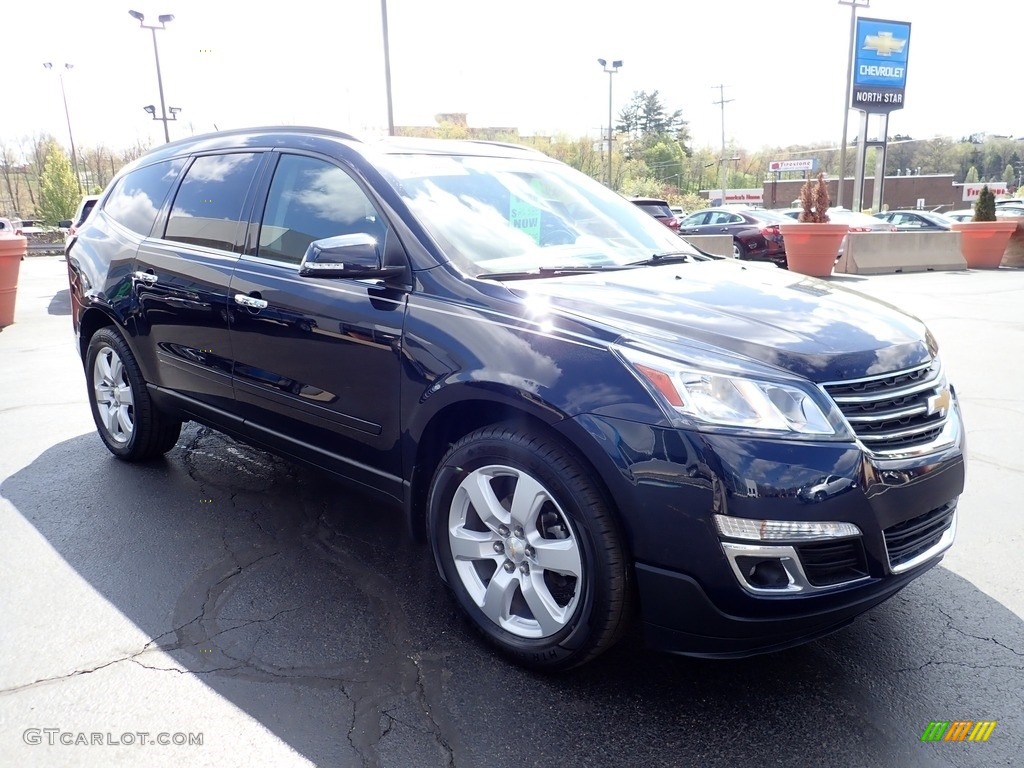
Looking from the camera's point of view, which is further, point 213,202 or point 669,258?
point 213,202

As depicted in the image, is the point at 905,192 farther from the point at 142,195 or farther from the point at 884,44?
the point at 142,195

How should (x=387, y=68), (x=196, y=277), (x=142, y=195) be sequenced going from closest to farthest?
(x=196, y=277)
(x=142, y=195)
(x=387, y=68)

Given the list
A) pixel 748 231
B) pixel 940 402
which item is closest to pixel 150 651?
pixel 940 402

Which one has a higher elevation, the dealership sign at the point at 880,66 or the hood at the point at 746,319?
the dealership sign at the point at 880,66

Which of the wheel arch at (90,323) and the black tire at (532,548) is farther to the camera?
the wheel arch at (90,323)

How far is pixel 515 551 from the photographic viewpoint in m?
2.71

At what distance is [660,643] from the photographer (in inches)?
95.4

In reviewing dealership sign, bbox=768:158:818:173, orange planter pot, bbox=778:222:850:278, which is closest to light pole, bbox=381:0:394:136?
orange planter pot, bbox=778:222:850:278

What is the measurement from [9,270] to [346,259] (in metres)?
9.26

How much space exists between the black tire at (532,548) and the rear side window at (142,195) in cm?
277

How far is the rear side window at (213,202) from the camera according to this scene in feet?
12.6

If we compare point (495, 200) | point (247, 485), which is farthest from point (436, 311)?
point (247, 485)

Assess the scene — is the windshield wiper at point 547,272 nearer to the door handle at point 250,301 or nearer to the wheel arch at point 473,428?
the wheel arch at point 473,428

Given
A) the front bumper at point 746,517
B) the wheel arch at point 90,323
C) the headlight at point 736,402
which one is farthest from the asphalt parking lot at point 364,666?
the wheel arch at point 90,323
